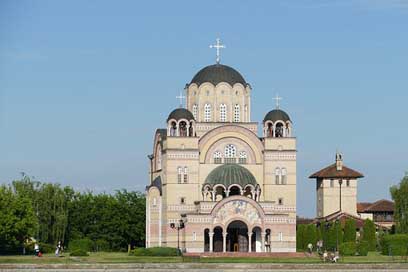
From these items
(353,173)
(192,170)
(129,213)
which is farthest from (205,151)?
(353,173)

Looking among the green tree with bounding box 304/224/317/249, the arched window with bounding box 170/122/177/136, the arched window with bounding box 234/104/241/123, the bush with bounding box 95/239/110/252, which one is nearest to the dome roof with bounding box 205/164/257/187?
the arched window with bounding box 170/122/177/136

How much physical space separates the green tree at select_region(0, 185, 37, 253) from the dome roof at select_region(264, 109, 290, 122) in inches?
740

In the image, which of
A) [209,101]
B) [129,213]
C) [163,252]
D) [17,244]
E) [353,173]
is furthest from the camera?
[353,173]

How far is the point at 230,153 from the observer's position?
88.9 metres

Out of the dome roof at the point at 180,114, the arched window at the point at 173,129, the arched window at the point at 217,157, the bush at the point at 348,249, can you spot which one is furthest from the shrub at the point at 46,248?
the bush at the point at 348,249

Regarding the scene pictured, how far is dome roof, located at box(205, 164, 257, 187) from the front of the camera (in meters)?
85.9

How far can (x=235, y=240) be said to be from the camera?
87.4 meters

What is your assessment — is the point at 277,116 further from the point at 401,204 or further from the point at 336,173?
the point at 336,173

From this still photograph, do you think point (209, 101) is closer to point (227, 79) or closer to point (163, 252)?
point (227, 79)

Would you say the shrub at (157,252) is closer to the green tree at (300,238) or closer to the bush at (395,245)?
the bush at (395,245)

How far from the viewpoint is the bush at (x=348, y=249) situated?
82.4m

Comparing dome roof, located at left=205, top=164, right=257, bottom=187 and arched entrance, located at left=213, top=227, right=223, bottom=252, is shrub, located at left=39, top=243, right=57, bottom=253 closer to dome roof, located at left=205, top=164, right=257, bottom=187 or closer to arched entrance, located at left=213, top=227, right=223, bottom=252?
arched entrance, located at left=213, top=227, right=223, bottom=252

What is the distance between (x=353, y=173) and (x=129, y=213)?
21.2 metres

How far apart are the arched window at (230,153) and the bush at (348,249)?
34.2 feet
